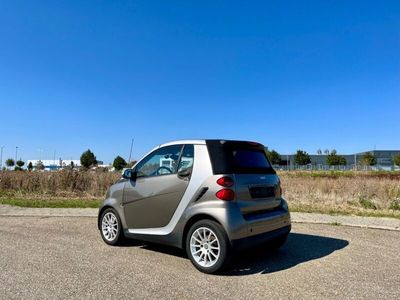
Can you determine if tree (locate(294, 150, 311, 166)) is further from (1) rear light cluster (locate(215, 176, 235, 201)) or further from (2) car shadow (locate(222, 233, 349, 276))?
(1) rear light cluster (locate(215, 176, 235, 201))

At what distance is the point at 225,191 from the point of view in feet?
15.8

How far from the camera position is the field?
499 inches

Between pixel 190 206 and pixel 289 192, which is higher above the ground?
pixel 190 206

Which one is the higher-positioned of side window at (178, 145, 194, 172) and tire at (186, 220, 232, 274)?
side window at (178, 145, 194, 172)

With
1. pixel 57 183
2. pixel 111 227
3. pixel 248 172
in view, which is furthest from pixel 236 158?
pixel 57 183

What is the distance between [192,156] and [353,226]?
5.57 meters

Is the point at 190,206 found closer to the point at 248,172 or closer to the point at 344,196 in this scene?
the point at 248,172

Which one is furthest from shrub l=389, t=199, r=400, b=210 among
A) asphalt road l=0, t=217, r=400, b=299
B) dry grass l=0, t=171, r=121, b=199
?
dry grass l=0, t=171, r=121, b=199

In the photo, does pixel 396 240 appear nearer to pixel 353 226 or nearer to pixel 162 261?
pixel 353 226

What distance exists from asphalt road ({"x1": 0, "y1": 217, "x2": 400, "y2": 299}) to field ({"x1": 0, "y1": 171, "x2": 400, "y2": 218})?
5406 millimetres

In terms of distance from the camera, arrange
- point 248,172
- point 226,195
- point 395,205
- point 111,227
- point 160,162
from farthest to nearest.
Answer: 1. point 395,205
2. point 111,227
3. point 160,162
4. point 248,172
5. point 226,195

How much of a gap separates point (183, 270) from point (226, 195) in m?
1.30

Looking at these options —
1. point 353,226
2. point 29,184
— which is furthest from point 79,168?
point 353,226

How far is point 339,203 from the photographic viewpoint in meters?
13.6
